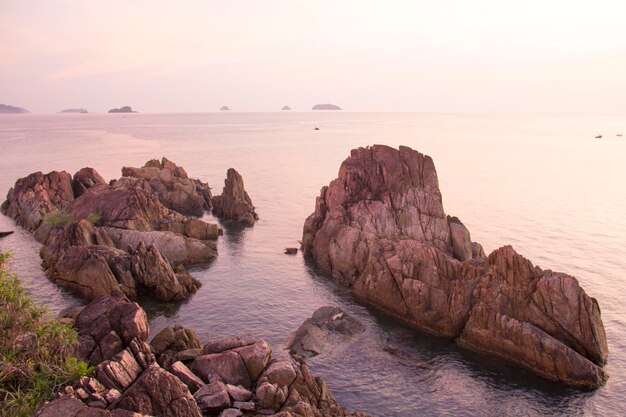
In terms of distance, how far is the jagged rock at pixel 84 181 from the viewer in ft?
307

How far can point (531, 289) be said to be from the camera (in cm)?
4644

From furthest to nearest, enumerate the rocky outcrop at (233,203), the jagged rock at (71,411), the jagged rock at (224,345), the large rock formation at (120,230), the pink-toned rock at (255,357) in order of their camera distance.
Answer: the rocky outcrop at (233,203) < the large rock formation at (120,230) < the jagged rock at (224,345) < the pink-toned rock at (255,357) < the jagged rock at (71,411)

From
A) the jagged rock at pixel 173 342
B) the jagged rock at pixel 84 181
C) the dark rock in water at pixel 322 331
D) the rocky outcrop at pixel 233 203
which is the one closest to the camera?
the jagged rock at pixel 173 342

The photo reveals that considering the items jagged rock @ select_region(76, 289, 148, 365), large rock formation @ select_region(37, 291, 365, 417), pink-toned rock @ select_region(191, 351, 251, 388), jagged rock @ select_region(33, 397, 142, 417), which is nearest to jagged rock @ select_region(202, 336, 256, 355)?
large rock formation @ select_region(37, 291, 365, 417)

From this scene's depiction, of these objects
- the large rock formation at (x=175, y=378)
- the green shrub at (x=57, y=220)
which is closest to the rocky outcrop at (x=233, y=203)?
the green shrub at (x=57, y=220)

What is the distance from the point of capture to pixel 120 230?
7144 cm

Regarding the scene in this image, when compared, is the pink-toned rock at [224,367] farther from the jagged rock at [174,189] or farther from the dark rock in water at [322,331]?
the jagged rock at [174,189]

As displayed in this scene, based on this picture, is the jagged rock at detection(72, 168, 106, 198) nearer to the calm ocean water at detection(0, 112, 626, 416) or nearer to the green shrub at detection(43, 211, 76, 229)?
the calm ocean water at detection(0, 112, 626, 416)

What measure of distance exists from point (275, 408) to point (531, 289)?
90.4 ft

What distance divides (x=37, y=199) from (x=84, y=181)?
11.0m

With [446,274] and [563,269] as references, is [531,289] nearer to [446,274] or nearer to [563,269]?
[446,274]

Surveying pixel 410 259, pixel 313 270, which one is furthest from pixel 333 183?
pixel 410 259

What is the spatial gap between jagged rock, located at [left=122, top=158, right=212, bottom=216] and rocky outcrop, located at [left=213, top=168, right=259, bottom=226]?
4319 mm

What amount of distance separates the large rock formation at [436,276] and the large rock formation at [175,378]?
A: 60.6 feet
